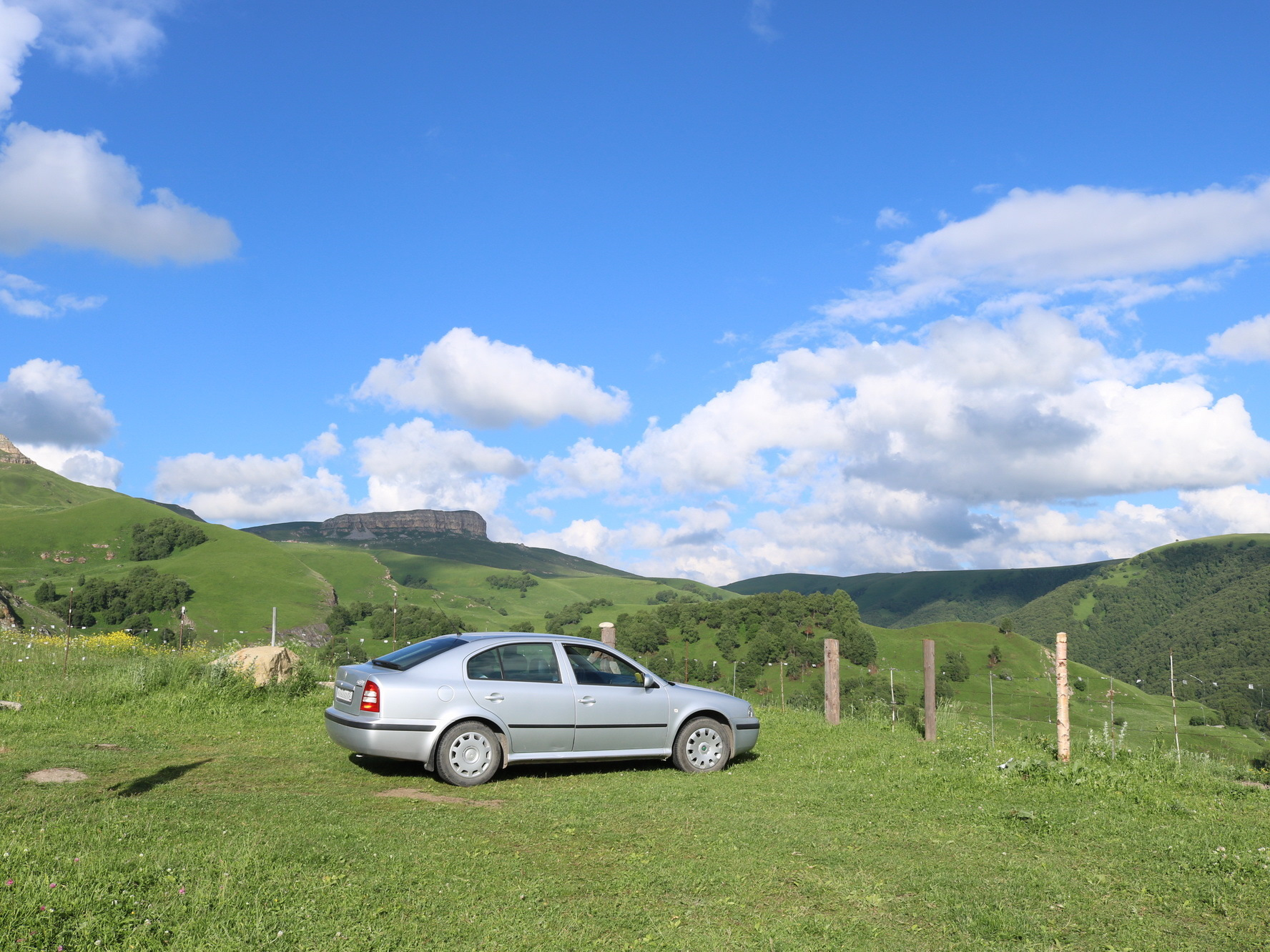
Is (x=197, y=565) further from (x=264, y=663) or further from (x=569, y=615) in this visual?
(x=264, y=663)

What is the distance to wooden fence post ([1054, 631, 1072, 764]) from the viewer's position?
34.7ft

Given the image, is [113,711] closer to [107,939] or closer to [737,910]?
[107,939]

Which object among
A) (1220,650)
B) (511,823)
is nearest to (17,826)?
(511,823)

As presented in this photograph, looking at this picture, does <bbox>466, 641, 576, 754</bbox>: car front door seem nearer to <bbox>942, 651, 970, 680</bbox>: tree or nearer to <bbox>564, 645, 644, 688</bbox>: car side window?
<bbox>564, 645, 644, 688</bbox>: car side window

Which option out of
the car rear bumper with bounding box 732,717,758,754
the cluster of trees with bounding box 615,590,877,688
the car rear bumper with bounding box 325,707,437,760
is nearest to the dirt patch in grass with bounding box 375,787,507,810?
the car rear bumper with bounding box 325,707,437,760

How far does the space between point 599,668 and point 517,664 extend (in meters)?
1.10

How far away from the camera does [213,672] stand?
14.2 metres

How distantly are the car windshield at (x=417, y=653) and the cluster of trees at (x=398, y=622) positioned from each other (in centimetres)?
4417

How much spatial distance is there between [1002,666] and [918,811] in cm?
10816

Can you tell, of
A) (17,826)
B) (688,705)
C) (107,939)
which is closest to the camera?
(107,939)

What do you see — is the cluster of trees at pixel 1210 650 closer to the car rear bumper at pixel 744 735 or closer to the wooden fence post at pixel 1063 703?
the wooden fence post at pixel 1063 703

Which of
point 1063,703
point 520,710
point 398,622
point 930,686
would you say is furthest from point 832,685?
point 398,622

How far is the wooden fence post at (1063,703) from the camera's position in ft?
34.7

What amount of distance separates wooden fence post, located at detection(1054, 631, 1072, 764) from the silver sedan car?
150 inches
